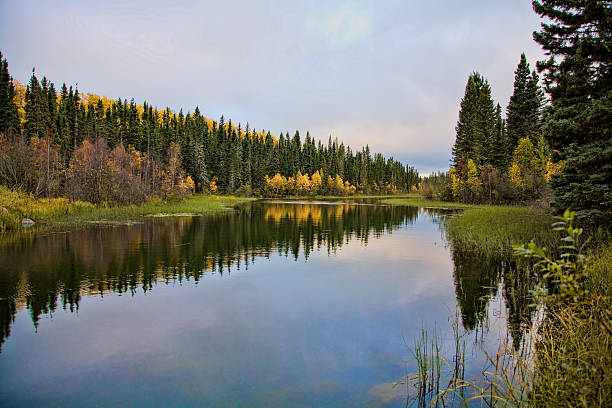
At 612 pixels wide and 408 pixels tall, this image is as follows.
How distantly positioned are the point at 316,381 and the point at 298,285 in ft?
22.6

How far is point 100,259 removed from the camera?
17.1 meters

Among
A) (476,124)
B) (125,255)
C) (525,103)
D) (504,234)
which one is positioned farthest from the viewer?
(476,124)

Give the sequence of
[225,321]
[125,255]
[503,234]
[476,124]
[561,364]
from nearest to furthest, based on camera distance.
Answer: [561,364] → [225,321] → [125,255] → [503,234] → [476,124]

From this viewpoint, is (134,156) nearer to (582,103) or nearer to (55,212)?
(55,212)

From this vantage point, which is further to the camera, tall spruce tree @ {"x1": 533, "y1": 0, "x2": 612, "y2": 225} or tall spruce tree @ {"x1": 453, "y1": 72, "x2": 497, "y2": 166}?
tall spruce tree @ {"x1": 453, "y1": 72, "x2": 497, "y2": 166}

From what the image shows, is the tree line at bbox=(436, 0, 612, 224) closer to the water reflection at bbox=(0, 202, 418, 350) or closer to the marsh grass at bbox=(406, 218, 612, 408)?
the marsh grass at bbox=(406, 218, 612, 408)

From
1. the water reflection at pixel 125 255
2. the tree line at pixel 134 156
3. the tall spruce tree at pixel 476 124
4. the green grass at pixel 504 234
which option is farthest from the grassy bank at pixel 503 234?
the tree line at pixel 134 156

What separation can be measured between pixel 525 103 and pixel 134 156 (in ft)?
200

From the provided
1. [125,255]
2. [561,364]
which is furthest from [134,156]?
[561,364]

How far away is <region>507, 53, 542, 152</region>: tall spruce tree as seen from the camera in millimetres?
49125

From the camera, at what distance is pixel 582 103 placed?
45.4 feet

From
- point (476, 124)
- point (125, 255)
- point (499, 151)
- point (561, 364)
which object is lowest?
point (125, 255)

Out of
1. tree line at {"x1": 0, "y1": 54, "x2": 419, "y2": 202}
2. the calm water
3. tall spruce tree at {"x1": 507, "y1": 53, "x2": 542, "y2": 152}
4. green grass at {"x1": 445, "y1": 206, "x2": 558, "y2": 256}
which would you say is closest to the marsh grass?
the calm water

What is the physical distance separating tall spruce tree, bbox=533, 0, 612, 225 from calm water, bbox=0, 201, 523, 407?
4470 millimetres
